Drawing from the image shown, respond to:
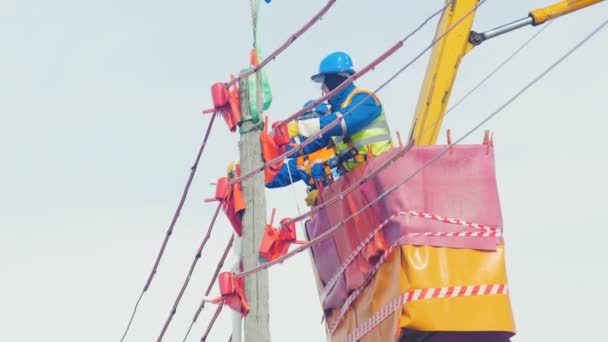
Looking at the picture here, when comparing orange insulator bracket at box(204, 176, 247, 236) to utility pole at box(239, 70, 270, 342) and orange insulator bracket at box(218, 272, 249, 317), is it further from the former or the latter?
orange insulator bracket at box(218, 272, 249, 317)

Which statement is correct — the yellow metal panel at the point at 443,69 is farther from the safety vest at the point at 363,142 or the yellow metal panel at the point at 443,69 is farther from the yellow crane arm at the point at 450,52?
the safety vest at the point at 363,142

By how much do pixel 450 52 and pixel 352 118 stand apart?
13.0 feet

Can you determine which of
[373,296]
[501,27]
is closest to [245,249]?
[373,296]

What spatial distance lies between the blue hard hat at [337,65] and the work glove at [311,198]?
47.2 inches

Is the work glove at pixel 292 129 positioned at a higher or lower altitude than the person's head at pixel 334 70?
lower

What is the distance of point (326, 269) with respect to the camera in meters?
13.6

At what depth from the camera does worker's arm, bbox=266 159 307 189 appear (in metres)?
14.7

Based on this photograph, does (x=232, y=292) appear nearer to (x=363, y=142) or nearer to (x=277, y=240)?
(x=277, y=240)

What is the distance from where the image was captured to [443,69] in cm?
1675

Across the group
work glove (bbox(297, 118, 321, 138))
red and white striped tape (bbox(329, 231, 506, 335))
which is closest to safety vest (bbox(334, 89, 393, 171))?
work glove (bbox(297, 118, 321, 138))

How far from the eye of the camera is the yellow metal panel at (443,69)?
54.4 feet

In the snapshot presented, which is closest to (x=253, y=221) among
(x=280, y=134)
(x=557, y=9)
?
(x=280, y=134)

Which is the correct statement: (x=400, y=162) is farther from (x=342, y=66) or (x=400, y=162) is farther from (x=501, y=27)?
(x=501, y=27)

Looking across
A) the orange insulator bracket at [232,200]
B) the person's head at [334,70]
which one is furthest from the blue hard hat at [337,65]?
the orange insulator bracket at [232,200]
